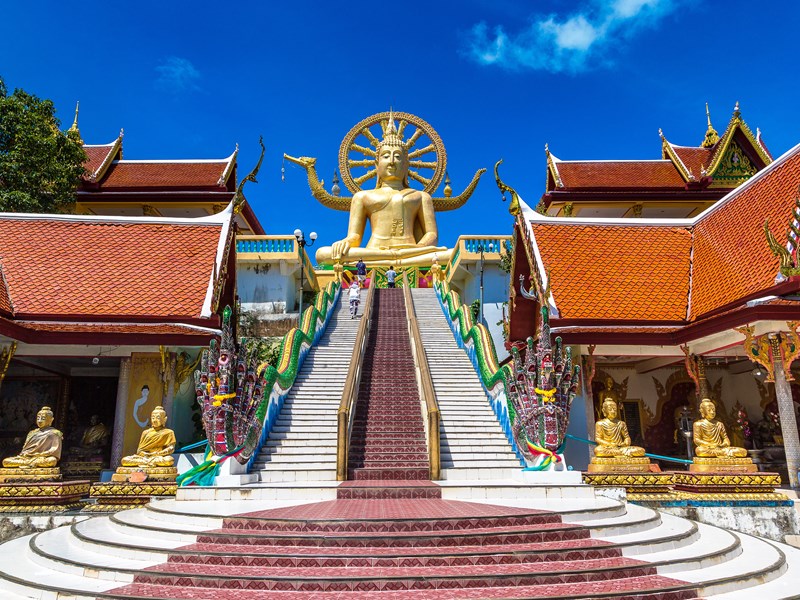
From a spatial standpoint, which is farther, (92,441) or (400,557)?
(92,441)

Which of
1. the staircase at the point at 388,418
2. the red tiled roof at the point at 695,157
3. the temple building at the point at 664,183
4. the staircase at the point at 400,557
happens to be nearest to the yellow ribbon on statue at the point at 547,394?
the staircase at the point at 388,418

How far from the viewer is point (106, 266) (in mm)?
12859

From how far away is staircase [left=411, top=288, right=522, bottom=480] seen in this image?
29.3 ft

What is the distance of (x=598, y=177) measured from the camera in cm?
2398

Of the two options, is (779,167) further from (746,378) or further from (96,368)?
(96,368)

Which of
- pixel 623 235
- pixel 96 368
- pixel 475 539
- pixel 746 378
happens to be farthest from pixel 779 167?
pixel 96 368

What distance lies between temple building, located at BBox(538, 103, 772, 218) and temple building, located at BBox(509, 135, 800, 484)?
8931 millimetres

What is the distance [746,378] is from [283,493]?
1148 cm

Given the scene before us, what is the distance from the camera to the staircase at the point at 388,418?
8.83m

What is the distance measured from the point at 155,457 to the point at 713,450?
27.2 ft

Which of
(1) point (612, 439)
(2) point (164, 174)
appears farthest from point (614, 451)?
(2) point (164, 174)

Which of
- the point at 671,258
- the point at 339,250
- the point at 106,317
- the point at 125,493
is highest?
the point at 339,250

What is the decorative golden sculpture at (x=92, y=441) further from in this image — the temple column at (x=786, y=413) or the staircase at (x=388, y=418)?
the temple column at (x=786, y=413)

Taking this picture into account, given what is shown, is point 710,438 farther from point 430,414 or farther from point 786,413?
point 430,414
